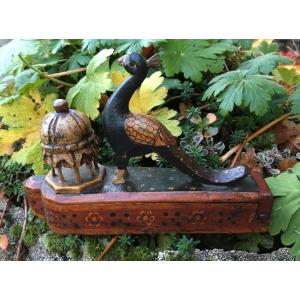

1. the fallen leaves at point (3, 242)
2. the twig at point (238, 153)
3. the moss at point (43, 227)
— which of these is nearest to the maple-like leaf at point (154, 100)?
the twig at point (238, 153)

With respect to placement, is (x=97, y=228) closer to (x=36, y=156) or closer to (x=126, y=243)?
(x=126, y=243)

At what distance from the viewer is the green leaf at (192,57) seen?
1.66 metres

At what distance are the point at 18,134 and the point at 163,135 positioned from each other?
638 mm

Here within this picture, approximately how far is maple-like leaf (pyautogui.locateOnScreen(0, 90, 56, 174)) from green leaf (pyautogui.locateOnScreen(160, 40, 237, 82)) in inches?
21.7

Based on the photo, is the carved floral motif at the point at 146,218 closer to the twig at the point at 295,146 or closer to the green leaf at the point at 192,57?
the green leaf at the point at 192,57

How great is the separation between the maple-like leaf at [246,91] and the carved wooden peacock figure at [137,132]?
27cm

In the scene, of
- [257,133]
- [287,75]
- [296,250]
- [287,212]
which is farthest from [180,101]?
[296,250]

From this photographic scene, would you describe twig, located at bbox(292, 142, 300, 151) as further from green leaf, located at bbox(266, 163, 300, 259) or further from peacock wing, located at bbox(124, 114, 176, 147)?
peacock wing, located at bbox(124, 114, 176, 147)

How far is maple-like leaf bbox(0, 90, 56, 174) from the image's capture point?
1.55 metres

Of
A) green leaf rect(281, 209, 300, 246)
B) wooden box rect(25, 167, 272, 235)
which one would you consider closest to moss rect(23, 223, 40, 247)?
wooden box rect(25, 167, 272, 235)

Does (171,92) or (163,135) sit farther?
(171,92)

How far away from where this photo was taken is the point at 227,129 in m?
1.74

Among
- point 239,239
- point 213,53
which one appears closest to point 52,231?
point 239,239

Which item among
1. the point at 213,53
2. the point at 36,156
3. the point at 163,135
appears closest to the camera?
the point at 163,135
